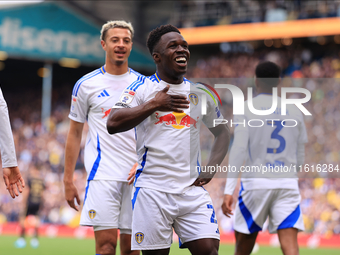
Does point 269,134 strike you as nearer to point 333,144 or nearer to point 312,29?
point 333,144

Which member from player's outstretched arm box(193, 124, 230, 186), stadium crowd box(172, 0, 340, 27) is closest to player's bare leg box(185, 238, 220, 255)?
player's outstretched arm box(193, 124, 230, 186)

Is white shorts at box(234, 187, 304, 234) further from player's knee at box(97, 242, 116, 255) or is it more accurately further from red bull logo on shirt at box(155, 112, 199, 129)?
red bull logo on shirt at box(155, 112, 199, 129)

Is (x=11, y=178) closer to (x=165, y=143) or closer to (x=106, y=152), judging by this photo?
(x=106, y=152)

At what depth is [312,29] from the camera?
2145cm

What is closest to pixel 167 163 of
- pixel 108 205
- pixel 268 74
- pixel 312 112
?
pixel 108 205

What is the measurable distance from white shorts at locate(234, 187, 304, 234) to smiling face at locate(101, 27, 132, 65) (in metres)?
1.93

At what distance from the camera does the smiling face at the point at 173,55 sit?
12.7ft

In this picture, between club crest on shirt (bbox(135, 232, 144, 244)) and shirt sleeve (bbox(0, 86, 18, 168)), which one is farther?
shirt sleeve (bbox(0, 86, 18, 168))

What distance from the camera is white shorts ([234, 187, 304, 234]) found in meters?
5.02

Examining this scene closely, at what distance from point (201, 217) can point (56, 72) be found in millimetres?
24509

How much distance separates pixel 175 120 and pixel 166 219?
2.53 feet

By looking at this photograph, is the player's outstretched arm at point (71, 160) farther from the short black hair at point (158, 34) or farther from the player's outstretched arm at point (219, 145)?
the player's outstretched arm at point (219, 145)

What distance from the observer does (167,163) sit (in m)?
3.87

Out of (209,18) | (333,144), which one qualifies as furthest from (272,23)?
(333,144)
